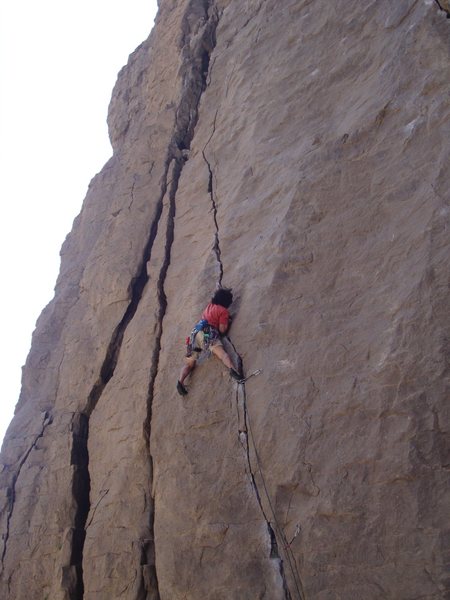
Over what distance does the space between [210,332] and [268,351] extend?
2.68ft

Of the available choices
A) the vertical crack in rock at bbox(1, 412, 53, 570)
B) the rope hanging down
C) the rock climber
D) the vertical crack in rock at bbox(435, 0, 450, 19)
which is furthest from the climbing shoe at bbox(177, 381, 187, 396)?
the vertical crack in rock at bbox(435, 0, 450, 19)

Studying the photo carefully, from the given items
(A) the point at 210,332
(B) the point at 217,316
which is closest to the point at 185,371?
(A) the point at 210,332

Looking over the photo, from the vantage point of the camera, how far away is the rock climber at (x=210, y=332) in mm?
6559

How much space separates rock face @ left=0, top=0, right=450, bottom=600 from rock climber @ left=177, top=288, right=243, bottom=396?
0.46 ft

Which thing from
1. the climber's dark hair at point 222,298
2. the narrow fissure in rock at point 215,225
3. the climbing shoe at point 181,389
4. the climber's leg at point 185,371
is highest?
the narrow fissure in rock at point 215,225

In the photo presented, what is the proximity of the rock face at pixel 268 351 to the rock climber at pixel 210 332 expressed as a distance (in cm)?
14

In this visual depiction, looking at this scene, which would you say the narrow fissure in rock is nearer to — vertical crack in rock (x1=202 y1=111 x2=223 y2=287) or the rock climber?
vertical crack in rock (x1=202 y1=111 x2=223 y2=287)

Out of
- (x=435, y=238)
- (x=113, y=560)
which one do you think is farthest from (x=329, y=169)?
(x=113, y=560)

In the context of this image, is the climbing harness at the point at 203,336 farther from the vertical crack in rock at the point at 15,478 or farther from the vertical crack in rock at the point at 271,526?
the vertical crack in rock at the point at 15,478

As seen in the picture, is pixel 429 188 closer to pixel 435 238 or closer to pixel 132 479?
pixel 435 238

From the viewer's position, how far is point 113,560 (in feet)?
21.8

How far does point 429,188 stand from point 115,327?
5.15 m

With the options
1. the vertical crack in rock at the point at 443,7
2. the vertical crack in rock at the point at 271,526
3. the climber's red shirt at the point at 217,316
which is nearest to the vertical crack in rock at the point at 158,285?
the climber's red shirt at the point at 217,316

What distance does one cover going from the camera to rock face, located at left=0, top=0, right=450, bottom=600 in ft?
15.7
